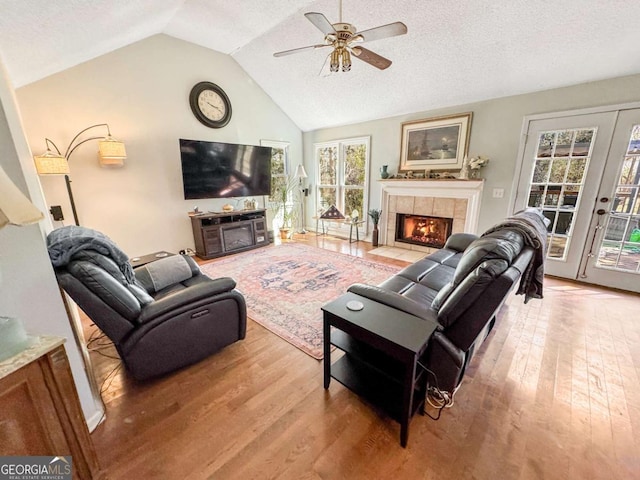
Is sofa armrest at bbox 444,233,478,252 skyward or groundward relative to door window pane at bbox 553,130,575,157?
groundward

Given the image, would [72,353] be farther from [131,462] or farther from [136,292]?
[131,462]

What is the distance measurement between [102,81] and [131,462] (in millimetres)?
4134

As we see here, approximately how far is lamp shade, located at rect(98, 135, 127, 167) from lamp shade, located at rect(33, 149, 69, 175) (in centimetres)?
47

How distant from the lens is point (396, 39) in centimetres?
299

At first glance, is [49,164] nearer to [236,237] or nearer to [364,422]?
[236,237]

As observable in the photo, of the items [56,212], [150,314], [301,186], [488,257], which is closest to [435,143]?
[301,186]

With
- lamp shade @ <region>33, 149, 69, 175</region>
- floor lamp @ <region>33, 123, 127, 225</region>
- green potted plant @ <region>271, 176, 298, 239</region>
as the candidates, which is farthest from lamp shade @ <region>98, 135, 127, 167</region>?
green potted plant @ <region>271, 176, 298, 239</region>

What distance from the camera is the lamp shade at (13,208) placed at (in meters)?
0.68

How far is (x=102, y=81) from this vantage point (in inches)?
129

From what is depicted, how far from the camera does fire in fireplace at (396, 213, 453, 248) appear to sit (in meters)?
4.36

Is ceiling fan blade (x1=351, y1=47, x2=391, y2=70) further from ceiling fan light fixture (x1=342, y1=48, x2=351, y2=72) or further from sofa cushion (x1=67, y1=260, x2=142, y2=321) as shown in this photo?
sofa cushion (x1=67, y1=260, x2=142, y2=321)

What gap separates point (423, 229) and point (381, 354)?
3.49 metres

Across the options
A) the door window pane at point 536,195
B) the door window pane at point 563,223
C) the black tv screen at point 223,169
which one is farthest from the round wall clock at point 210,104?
the door window pane at point 563,223

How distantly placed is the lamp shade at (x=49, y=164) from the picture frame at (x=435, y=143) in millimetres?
4560
